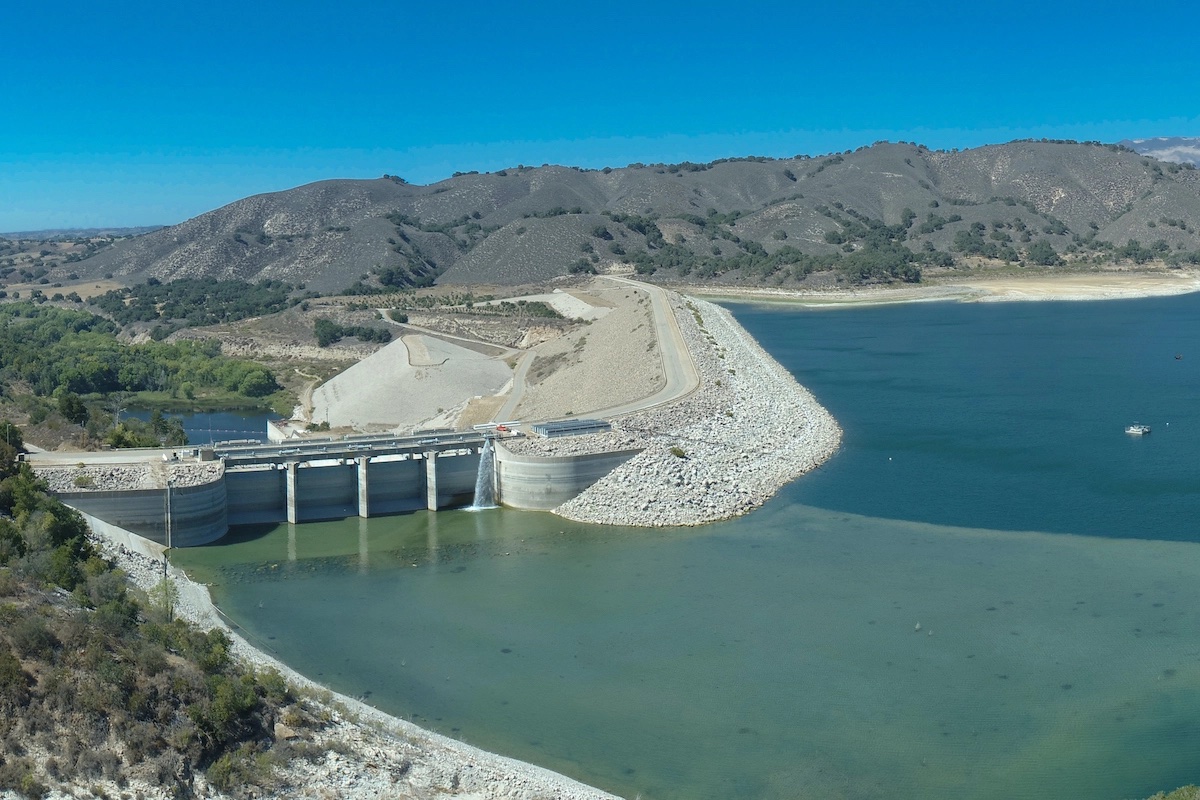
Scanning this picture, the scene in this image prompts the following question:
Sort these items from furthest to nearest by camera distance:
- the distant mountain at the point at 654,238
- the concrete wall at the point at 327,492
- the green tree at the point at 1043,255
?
the green tree at the point at 1043,255, the distant mountain at the point at 654,238, the concrete wall at the point at 327,492

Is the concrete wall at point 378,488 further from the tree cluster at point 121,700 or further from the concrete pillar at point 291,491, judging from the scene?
the tree cluster at point 121,700

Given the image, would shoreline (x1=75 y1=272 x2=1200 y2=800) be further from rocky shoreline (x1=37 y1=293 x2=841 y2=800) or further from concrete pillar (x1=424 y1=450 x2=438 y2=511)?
concrete pillar (x1=424 y1=450 x2=438 y2=511)

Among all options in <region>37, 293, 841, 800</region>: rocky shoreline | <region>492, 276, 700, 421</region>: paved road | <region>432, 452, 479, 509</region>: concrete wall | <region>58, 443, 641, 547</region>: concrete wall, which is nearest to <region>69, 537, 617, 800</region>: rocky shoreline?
<region>37, 293, 841, 800</region>: rocky shoreline

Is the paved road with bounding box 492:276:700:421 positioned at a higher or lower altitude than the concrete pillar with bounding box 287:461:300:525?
higher

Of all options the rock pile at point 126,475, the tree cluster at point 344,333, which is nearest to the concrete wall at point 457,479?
the rock pile at point 126,475

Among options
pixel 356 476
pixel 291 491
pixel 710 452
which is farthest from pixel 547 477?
pixel 291 491

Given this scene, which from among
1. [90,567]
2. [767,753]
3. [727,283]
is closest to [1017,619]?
[767,753]

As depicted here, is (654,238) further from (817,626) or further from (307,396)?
(817,626)
